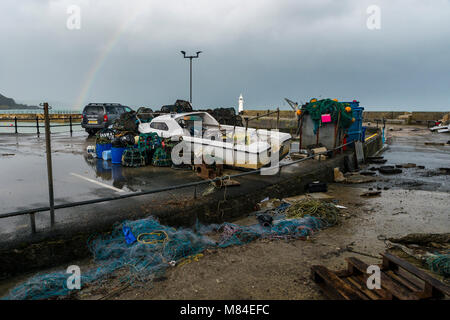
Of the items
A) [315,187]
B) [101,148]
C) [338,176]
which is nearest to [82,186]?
[101,148]

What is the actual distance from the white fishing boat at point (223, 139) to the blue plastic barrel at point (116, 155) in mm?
1575

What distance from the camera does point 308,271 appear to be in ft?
13.6

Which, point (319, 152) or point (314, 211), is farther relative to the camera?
point (319, 152)

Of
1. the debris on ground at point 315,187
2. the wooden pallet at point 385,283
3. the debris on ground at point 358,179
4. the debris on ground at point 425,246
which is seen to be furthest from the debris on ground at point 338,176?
the wooden pallet at point 385,283

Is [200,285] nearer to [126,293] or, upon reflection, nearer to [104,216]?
[126,293]

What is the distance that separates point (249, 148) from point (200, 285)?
17.4ft

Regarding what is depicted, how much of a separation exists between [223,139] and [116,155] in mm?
3469

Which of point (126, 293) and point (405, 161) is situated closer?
point (126, 293)

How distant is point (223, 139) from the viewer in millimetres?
9836

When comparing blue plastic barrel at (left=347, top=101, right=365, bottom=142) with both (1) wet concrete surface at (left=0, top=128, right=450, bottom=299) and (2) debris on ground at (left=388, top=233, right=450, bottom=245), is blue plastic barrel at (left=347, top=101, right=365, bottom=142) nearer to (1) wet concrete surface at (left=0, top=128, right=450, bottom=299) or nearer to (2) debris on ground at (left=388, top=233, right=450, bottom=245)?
(1) wet concrete surface at (left=0, top=128, right=450, bottom=299)

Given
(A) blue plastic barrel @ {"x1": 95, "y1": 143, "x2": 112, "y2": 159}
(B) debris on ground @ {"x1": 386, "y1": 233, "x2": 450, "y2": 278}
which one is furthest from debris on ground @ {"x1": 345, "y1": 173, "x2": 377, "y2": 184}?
(A) blue plastic barrel @ {"x1": 95, "y1": 143, "x2": 112, "y2": 159}

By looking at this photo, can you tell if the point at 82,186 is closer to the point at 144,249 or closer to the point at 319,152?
the point at 144,249
